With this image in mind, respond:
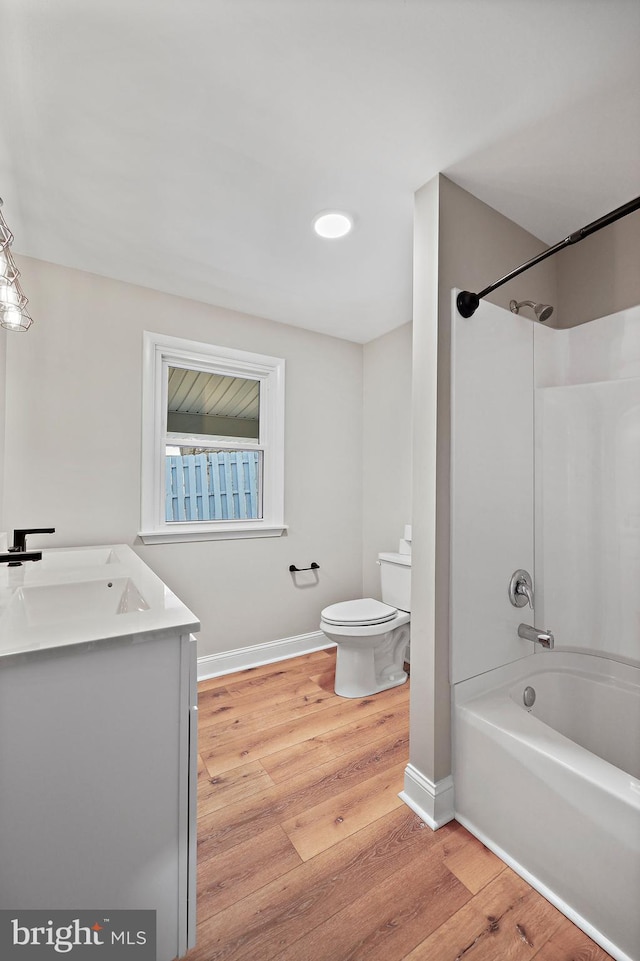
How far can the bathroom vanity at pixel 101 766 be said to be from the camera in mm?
799

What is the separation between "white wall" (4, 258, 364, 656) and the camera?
209 centimetres

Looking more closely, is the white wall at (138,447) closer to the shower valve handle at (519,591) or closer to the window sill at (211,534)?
the window sill at (211,534)

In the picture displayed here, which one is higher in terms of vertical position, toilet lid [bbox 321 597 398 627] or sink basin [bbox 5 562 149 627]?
sink basin [bbox 5 562 149 627]

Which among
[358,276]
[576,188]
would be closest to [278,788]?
[358,276]

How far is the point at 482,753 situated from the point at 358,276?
2.29 meters

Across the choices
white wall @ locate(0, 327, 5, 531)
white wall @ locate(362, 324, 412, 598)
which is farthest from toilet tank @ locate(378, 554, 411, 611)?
white wall @ locate(0, 327, 5, 531)

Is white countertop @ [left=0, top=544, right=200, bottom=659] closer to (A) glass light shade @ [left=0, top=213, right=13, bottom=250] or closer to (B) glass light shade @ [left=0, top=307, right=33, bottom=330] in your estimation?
(B) glass light shade @ [left=0, top=307, right=33, bottom=330]

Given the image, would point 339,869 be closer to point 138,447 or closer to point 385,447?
point 138,447

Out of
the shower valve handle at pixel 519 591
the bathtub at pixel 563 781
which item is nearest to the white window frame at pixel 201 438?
the shower valve handle at pixel 519 591

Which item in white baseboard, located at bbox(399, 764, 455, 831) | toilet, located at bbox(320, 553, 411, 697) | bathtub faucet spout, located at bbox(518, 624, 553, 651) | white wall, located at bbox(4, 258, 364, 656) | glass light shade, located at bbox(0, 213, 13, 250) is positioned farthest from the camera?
toilet, located at bbox(320, 553, 411, 697)

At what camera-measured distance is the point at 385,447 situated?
3.07 meters

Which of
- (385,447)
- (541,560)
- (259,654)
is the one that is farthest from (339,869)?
(385,447)

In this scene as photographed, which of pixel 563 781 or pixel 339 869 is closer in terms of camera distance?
pixel 563 781

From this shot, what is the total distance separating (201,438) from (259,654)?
148 centimetres
